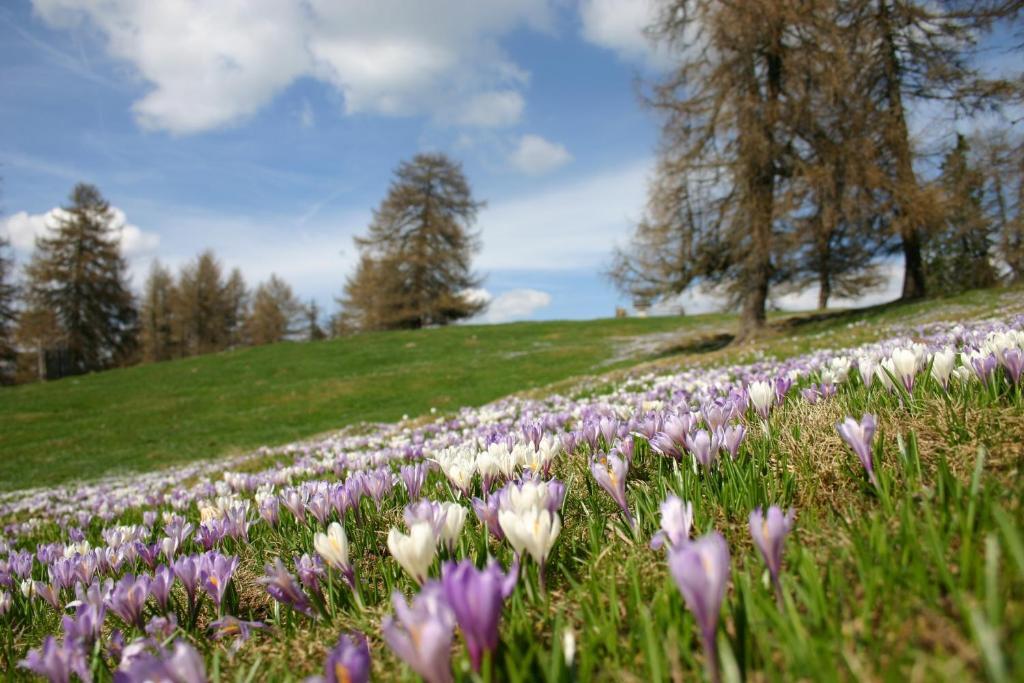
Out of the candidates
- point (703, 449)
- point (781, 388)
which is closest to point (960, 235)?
point (781, 388)

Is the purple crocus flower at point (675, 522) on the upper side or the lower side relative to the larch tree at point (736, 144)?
lower

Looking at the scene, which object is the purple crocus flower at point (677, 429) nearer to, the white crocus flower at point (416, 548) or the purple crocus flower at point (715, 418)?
the purple crocus flower at point (715, 418)

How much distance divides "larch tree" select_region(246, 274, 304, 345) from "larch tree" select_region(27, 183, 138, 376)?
17330 millimetres

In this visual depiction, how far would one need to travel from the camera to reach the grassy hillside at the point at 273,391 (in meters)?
A: 19.0

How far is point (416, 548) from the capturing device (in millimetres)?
1407

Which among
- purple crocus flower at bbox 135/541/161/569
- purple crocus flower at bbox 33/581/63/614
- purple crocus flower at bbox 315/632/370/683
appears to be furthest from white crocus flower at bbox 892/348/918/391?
purple crocus flower at bbox 33/581/63/614

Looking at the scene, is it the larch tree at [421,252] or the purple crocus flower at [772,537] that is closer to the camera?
the purple crocus flower at [772,537]

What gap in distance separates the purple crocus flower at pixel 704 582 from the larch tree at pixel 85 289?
70.8 m

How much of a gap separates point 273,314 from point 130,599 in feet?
272

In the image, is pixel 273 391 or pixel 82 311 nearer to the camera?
pixel 273 391

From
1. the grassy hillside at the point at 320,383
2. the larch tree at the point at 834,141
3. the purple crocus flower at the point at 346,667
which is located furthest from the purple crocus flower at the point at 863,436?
the larch tree at the point at 834,141

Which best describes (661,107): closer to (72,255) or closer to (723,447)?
(723,447)

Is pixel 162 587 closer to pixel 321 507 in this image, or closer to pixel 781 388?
pixel 321 507

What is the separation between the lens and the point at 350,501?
2.52 meters
